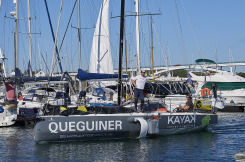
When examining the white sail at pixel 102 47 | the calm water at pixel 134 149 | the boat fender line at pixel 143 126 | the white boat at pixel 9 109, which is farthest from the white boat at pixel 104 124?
the white sail at pixel 102 47

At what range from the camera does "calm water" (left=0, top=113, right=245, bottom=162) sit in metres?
11.7

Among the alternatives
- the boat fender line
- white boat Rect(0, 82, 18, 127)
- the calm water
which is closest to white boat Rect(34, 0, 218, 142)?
the boat fender line

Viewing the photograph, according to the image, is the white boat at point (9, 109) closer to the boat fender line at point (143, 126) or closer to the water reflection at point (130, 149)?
the water reflection at point (130, 149)

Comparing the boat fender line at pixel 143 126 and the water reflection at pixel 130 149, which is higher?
the boat fender line at pixel 143 126

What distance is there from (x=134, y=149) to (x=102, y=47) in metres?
A: 15.5

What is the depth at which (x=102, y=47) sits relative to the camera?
90.6ft

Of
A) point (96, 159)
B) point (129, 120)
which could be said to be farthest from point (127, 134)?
point (96, 159)

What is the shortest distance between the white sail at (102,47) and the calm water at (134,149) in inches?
462

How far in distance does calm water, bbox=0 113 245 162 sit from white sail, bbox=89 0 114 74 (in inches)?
462

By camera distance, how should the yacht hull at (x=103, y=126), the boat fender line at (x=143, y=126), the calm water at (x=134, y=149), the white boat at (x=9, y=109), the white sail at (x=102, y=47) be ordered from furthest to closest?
1. the white sail at (x=102, y=47)
2. the white boat at (x=9, y=109)
3. the boat fender line at (x=143, y=126)
4. the yacht hull at (x=103, y=126)
5. the calm water at (x=134, y=149)

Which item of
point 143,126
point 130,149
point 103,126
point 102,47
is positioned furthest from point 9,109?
point 130,149

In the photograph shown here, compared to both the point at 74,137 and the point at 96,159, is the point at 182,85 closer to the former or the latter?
the point at 74,137

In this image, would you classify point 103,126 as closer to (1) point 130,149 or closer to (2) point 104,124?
(2) point 104,124

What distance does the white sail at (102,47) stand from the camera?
27250mm
